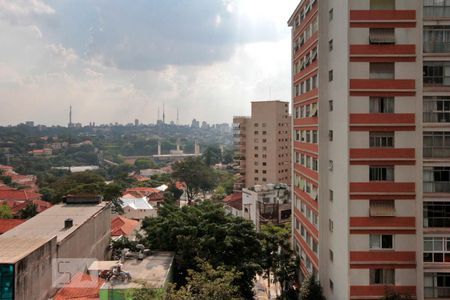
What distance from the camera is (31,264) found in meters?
15.5

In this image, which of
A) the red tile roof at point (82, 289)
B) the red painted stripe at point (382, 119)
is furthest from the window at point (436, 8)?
the red tile roof at point (82, 289)

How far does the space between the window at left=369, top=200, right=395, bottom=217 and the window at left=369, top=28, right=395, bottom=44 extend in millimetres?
6360

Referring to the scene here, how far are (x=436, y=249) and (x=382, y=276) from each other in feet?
7.54

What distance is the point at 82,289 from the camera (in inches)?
700

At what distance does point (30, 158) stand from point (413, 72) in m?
144

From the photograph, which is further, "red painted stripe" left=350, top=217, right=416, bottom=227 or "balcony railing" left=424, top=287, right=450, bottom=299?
"red painted stripe" left=350, top=217, right=416, bottom=227

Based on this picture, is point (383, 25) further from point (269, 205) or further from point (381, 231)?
point (269, 205)

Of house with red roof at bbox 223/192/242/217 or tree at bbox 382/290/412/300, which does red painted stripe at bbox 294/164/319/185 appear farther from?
house with red roof at bbox 223/192/242/217

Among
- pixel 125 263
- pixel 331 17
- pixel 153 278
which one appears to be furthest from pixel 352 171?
pixel 125 263

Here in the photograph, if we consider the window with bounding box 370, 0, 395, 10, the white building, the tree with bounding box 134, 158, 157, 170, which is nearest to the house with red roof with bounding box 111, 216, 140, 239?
the white building

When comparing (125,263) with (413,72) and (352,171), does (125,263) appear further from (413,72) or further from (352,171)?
(413,72)

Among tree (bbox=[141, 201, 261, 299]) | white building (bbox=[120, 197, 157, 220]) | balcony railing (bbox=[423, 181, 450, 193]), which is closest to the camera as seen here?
balcony railing (bbox=[423, 181, 450, 193])

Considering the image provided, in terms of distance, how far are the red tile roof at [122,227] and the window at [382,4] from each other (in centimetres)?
2581

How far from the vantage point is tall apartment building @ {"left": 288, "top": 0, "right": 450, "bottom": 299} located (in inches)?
624
